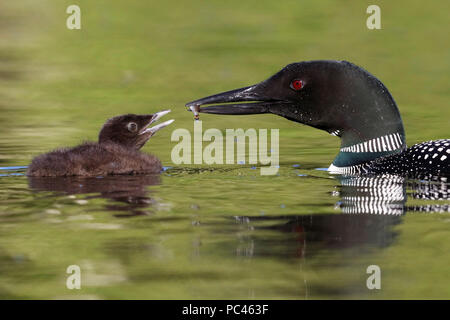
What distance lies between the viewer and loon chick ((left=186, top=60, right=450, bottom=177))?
6441mm

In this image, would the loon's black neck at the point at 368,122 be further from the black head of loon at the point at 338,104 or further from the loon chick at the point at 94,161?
the loon chick at the point at 94,161

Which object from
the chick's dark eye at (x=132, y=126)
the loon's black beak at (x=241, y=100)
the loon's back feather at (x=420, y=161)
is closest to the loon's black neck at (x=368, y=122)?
the loon's back feather at (x=420, y=161)

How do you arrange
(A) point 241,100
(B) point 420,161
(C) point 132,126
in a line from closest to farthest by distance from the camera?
(B) point 420,161
(A) point 241,100
(C) point 132,126

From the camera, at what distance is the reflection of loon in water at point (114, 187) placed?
5371mm

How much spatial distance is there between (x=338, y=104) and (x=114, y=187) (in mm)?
1676

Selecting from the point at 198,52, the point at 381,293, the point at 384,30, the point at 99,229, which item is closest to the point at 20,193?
the point at 99,229

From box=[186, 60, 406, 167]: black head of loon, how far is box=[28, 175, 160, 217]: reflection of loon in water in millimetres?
715

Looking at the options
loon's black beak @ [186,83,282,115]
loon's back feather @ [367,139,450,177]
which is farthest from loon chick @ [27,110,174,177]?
loon's back feather @ [367,139,450,177]

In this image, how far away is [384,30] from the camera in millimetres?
15719

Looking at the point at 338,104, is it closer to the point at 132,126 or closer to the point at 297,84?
the point at 297,84

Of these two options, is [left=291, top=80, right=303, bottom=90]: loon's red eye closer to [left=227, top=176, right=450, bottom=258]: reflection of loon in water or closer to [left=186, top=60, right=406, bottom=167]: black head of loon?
[left=186, top=60, right=406, bottom=167]: black head of loon

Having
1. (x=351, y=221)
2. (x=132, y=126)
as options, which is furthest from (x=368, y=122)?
(x=132, y=126)

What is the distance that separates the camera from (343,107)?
652cm

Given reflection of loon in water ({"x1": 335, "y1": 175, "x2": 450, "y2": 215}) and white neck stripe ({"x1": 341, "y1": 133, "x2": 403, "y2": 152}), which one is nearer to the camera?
reflection of loon in water ({"x1": 335, "y1": 175, "x2": 450, "y2": 215})
